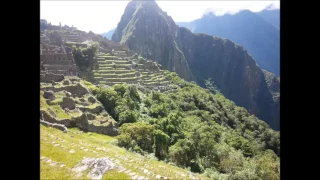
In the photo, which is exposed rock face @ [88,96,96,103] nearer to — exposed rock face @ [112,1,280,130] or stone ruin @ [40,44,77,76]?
stone ruin @ [40,44,77,76]

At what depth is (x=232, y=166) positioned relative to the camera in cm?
2591

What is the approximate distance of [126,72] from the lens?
5209cm

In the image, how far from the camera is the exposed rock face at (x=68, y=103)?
27467 millimetres

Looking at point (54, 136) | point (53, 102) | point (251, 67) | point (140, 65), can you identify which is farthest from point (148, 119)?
point (251, 67)

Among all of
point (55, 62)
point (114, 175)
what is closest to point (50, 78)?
point (55, 62)

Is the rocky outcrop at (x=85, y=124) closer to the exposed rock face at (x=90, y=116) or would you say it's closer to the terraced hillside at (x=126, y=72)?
the exposed rock face at (x=90, y=116)

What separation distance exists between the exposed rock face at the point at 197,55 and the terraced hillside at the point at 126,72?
5985 cm

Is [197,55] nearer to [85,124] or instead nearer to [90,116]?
[90,116]

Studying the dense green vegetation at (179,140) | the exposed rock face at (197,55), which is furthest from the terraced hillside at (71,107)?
the exposed rock face at (197,55)

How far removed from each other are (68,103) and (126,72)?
24.7 metres

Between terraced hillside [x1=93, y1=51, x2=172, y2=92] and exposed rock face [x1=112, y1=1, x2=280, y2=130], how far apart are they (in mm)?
59855
